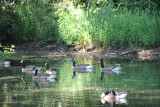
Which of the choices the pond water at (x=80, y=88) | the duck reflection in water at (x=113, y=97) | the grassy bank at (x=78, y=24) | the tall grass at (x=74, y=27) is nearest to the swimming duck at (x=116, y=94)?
the duck reflection in water at (x=113, y=97)

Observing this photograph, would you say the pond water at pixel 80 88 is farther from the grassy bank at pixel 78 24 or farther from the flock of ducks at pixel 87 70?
the grassy bank at pixel 78 24

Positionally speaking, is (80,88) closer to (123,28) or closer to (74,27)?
(123,28)

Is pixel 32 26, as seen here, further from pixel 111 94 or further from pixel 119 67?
pixel 111 94

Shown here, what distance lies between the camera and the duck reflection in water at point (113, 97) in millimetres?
11605

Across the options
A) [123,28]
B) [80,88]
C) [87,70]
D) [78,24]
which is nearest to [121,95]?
[80,88]

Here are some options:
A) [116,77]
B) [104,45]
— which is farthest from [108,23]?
[116,77]

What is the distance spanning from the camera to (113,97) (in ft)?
39.5

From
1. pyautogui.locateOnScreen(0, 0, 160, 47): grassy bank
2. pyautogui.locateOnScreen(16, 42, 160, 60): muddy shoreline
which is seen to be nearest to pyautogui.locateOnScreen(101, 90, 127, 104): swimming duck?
pyautogui.locateOnScreen(16, 42, 160, 60): muddy shoreline

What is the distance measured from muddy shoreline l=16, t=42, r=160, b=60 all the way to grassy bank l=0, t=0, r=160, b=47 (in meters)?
0.45

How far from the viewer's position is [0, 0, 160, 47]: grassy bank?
26.7 metres

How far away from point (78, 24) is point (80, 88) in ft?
52.8

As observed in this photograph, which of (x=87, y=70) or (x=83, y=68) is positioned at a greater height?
(x=83, y=68)

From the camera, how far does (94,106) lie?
10.9 metres

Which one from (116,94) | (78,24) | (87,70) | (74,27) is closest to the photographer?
(116,94)
